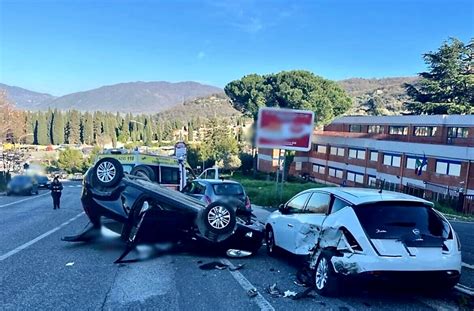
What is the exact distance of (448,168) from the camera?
34719mm

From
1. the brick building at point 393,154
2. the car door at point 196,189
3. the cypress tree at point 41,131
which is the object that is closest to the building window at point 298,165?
the brick building at point 393,154

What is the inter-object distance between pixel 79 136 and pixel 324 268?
139400 millimetres

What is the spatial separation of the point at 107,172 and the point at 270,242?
3.43 m

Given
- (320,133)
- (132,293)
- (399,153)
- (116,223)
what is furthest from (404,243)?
(320,133)

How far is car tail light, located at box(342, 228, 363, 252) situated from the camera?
5207 mm

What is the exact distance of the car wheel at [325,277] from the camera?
5393mm

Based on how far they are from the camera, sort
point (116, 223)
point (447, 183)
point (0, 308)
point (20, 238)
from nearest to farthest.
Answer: point (0, 308) → point (116, 223) → point (20, 238) → point (447, 183)

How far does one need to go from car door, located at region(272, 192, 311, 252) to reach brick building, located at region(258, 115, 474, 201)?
29.1 metres

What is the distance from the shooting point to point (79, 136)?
135000mm

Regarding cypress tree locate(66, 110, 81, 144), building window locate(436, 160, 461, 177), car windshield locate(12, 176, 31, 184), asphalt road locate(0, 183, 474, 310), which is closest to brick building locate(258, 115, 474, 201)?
building window locate(436, 160, 461, 177)

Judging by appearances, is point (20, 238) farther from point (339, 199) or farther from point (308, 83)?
point (308, 83)

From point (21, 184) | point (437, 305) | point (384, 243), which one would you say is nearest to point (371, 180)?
point (21, 184)

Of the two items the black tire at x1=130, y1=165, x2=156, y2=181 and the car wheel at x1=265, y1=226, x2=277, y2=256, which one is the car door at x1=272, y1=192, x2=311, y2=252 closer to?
the car wheel at x1=265, y1=226, x2=277, y2=256

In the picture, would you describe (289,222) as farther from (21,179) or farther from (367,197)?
(21,179)
